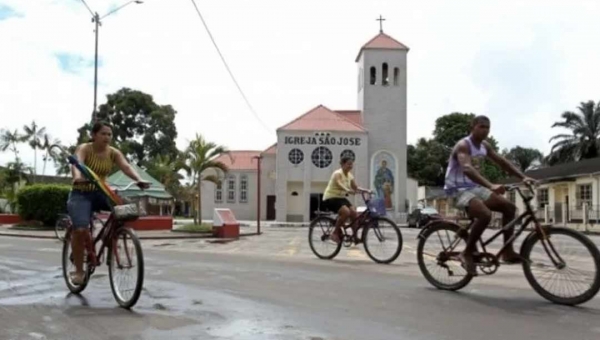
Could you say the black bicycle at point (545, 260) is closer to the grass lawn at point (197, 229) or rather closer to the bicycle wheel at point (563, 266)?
the bicycle wheel at point (563, 266)

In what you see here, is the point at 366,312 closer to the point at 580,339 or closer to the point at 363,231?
the point at 580,339

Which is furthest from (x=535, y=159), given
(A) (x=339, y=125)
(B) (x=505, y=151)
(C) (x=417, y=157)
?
(A) (x=339, y=125)

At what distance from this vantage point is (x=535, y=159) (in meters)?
99.7

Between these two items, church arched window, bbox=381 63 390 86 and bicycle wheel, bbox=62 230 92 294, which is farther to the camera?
church arched window, bbox=381 63 390 86

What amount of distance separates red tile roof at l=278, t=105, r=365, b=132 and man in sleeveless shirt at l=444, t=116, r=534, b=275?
165 ft

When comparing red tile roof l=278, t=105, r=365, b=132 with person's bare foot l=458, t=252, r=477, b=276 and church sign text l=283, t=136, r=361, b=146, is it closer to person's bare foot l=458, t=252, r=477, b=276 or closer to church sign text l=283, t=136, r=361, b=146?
church sign text l=283, t=136, r=361, b=146

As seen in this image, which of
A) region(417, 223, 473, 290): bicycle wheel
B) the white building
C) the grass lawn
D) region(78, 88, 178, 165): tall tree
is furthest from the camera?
region(78, 88, 178, 165): tall tree

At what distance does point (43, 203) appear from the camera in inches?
1124

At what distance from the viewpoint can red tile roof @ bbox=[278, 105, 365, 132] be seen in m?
57.7

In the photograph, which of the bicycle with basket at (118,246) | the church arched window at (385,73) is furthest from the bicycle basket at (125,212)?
the church arched window at (385,73)

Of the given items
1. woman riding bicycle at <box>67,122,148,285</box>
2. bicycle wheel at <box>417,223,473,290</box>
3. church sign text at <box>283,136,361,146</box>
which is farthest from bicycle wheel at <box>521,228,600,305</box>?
church sign text at <box>283,136,361,146</box>

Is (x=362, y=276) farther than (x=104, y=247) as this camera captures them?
Yes

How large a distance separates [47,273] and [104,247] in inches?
111

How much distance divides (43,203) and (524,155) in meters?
84.2
